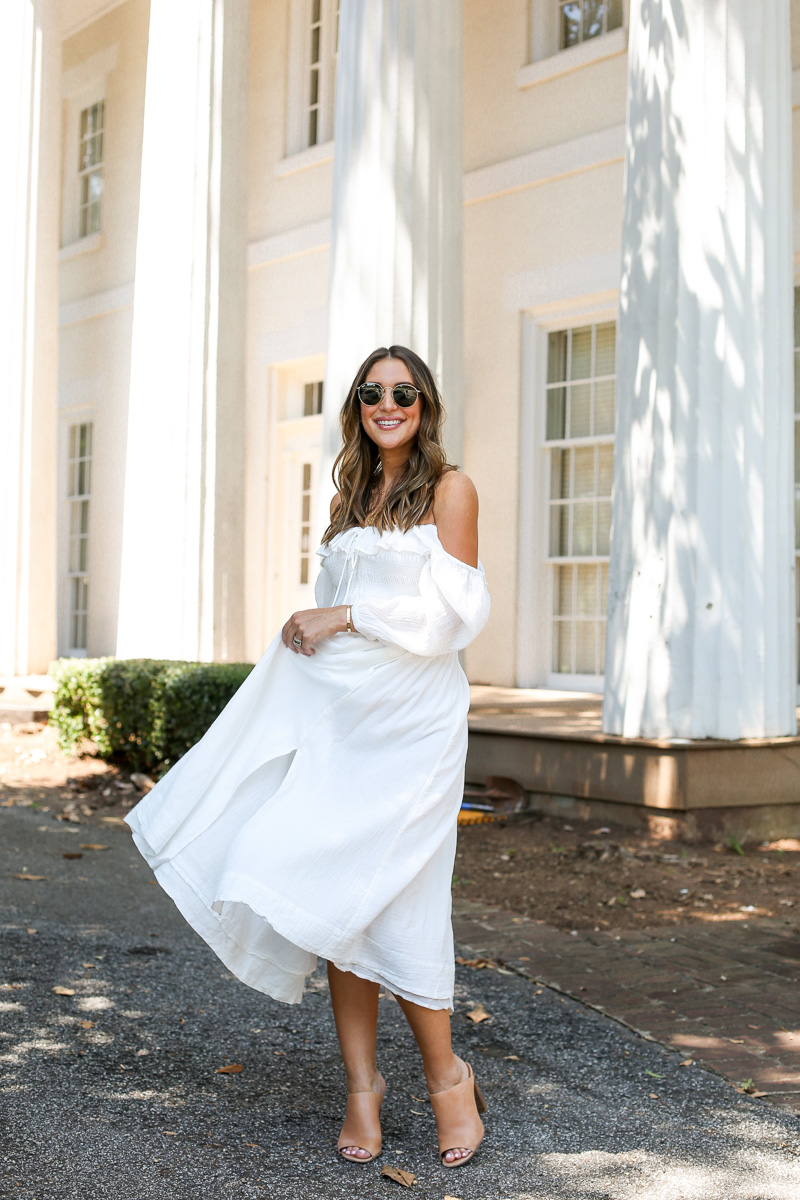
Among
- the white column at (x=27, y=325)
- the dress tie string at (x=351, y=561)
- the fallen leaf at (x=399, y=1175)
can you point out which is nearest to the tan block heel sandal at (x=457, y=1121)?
the fallen leaf at (x=399, y=1175)

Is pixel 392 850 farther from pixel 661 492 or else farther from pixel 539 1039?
pixel 661 492

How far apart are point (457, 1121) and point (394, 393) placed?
5.69 feet

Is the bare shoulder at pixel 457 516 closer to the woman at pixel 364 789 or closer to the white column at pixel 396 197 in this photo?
the woman at pixel 364 789

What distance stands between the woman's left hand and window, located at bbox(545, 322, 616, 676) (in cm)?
696

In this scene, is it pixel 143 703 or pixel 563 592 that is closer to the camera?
pixel 143 703

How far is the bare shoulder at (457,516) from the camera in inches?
113

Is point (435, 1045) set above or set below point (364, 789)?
below

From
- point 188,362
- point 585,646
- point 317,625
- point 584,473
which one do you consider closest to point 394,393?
point 317,625

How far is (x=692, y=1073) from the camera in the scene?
131 inches

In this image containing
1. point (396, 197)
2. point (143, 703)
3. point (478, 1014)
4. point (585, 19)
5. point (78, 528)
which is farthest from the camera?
point (78, 528)

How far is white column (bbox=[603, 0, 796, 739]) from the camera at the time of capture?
20.2 ft

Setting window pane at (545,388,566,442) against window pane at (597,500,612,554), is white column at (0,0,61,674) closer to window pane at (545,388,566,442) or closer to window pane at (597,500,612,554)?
window pane at (545,388,566,442)

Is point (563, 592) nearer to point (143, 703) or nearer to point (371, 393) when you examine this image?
point (143, 703)

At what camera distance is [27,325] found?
12016mm
